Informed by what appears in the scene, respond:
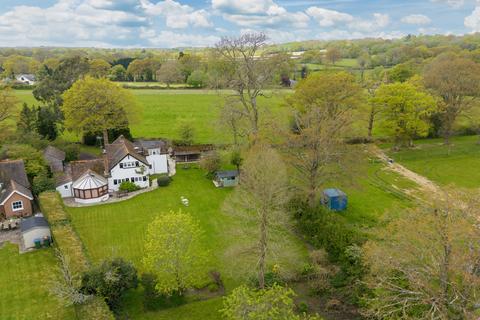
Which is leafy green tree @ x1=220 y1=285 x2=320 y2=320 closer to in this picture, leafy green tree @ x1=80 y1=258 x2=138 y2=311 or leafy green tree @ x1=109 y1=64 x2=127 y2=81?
leafy green tree @ x1=80 y1=258 x2=138 y2=311

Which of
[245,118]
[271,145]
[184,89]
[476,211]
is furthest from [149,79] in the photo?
[476,211]

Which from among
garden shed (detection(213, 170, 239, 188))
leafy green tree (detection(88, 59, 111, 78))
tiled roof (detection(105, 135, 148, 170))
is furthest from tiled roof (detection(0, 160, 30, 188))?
leafy green tree (detection(88, 59, 111, 78))

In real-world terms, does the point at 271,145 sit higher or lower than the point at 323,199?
higher

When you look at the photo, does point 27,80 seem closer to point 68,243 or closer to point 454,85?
point 68,243

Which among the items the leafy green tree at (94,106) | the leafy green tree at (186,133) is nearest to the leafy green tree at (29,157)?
the leafy green tree at (94,106)

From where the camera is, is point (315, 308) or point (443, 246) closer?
point (443, 246)

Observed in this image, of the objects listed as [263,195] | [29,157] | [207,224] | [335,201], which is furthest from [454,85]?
[29,157]

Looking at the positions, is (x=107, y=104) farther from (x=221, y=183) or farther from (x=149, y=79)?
(x=149, y=79)
